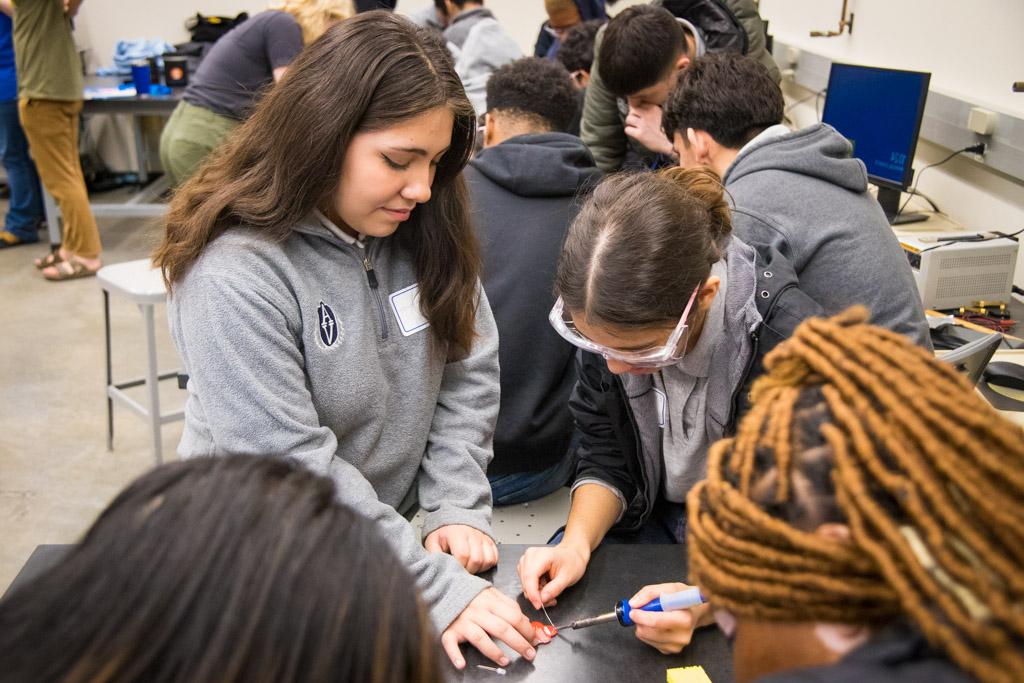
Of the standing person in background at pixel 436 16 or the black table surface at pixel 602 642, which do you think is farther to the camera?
the standing person in background at pixel 436 16

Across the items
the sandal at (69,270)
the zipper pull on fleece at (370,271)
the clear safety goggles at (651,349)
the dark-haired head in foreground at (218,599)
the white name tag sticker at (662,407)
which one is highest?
the dark-haired head in foreground at (218,599)

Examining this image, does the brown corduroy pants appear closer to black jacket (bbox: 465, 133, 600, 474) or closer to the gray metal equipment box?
black jacket (bbox: 465, 133, 600, 474)

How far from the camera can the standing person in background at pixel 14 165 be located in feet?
14.8

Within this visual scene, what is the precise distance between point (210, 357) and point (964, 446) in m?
0.90

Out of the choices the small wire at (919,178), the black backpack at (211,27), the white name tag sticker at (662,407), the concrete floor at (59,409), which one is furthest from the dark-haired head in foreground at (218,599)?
the black backpack at (211,27)

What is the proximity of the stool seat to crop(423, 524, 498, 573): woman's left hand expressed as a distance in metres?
1.47

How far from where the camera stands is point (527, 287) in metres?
1.96

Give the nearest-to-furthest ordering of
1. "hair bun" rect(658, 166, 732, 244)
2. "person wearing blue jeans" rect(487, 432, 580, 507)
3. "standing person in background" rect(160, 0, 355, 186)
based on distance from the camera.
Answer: "hair bun" rect(658, 166, 732, 244)
"person wearing blue jeans" rect(487, 432, 580, 507)
"standing person in background" rect(160, 0, 355, 186)

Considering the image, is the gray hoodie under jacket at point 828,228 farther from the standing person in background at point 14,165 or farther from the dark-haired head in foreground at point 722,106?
the standing person in background at point 14,165

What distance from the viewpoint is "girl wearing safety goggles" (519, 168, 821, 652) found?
1.33 metres

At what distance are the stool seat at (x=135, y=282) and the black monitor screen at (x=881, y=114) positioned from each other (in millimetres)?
2291

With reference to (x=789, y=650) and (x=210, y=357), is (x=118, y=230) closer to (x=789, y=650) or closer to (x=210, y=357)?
(x=210, y=357)

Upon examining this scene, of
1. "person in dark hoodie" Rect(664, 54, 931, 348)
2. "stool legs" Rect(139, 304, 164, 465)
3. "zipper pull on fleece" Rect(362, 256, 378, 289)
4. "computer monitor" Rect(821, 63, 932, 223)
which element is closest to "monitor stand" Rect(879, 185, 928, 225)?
"computer monitor" Rect(821, 63, 932, 223)

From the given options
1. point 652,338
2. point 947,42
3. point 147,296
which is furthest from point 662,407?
point 947,42
